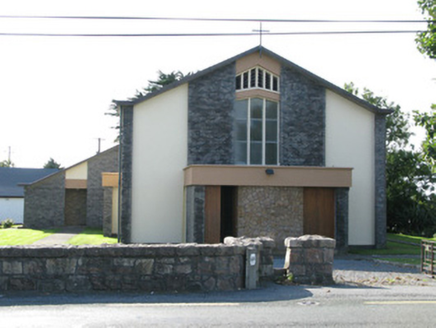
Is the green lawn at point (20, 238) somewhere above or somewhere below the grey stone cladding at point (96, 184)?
below

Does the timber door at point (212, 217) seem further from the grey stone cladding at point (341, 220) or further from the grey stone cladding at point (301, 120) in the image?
the grey stone cladding at point (341, 220)

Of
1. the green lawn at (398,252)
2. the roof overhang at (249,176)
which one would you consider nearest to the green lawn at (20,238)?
the roof overhang at (249,176)

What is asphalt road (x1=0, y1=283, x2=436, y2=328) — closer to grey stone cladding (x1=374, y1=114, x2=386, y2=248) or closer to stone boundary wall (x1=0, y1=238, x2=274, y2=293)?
stone boundary wall (x1=0, y1=238, x2=274, y2=293)

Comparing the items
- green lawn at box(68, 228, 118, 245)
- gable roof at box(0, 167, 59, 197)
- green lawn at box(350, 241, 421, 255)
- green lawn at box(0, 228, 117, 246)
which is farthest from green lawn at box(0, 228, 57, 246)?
gable roof at box(0, 167, 59, 197)

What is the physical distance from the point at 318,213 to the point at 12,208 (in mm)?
36873

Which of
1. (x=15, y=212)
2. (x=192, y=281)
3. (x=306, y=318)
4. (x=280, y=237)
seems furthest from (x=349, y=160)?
(x=15, y=212)

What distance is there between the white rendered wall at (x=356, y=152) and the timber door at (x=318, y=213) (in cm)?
257

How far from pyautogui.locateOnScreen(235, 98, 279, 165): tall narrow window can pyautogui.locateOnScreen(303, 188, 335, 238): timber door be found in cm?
277

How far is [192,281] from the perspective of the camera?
1065 centimetres

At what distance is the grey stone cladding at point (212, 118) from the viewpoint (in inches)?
928

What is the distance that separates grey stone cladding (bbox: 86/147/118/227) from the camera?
120ft

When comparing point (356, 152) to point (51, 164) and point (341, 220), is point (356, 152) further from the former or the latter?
point (51, 164)

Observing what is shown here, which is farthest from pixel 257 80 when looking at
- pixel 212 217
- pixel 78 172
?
pixel 78 172

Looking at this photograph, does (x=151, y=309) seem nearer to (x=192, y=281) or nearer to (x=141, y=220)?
(x=192, y=281)
